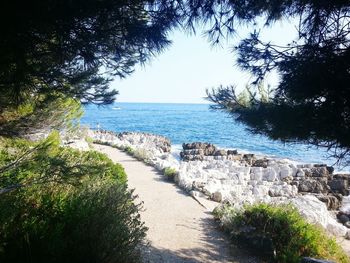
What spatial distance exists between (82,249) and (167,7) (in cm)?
335

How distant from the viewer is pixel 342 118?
3.56 meters

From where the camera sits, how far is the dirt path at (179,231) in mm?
6227

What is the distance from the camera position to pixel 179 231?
7.49 meters

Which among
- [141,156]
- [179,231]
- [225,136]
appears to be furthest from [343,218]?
[225,136]

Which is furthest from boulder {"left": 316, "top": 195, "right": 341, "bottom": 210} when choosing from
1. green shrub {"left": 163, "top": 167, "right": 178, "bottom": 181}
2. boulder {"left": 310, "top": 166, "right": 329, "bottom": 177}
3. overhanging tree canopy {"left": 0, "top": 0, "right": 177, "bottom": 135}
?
overhanging tree canopy {"left": 0, "top": 0, "right": 177, "bottom": 135}

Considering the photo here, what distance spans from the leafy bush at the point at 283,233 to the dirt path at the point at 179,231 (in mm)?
457

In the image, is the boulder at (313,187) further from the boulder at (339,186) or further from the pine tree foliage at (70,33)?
the pine tree foliage at (70,33)

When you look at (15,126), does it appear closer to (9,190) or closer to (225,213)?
(9,190)

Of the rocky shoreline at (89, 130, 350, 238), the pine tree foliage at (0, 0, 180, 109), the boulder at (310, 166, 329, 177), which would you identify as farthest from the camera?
the boulder at (310, 166, 329, 177)

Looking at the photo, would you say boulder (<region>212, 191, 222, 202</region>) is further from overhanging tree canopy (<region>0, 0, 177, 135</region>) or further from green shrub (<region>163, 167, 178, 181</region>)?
overhanging tree canopy (<region>0, 0, 177, 135</region>)

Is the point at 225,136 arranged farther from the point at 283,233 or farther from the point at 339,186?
the point at 283,233

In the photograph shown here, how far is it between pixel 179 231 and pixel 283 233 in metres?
2.50

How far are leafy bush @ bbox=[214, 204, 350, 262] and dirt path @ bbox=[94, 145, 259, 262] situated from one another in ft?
1.50

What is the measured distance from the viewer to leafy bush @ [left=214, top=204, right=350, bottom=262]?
248 inches
